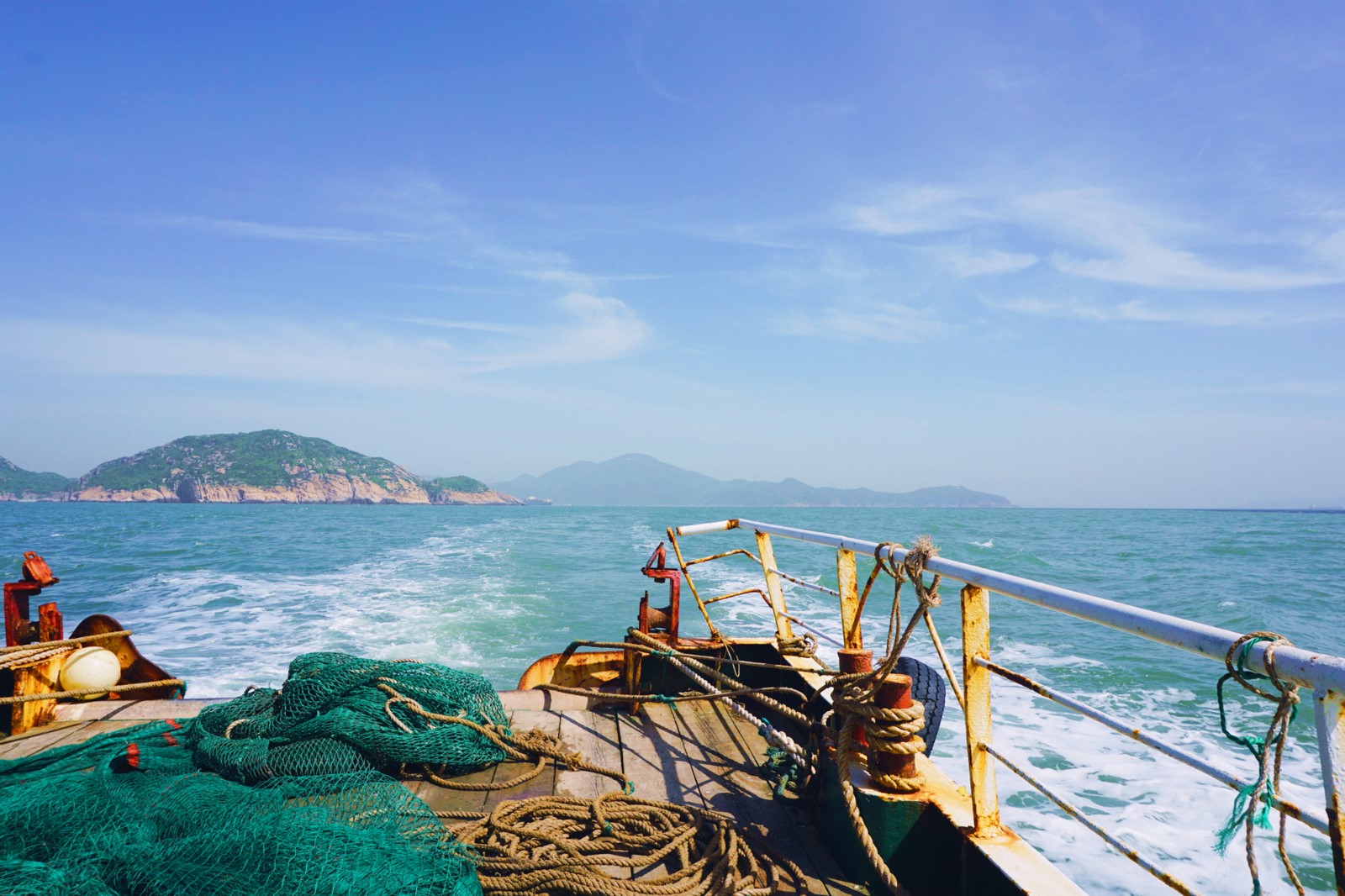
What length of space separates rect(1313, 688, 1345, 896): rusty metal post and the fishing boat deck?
1.62 metres

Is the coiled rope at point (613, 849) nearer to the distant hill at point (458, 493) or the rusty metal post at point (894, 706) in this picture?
the rusty metal post at point (894, 706)

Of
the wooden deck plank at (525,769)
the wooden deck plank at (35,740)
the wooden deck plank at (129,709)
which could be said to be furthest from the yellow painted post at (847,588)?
the wooden deck plank at (35,740)

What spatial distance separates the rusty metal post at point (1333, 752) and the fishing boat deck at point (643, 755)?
5.32ft

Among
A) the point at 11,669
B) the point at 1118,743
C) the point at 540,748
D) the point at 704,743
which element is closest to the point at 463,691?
the point at 540,748

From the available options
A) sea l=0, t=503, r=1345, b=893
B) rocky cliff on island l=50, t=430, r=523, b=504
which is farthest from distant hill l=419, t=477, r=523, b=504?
sea l=0, t=503, r=1345, b=893

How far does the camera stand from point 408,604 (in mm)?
15234

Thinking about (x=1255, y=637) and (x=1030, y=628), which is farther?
(x=1030, y=628)

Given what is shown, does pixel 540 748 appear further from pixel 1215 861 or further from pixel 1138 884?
pixel 1215 861

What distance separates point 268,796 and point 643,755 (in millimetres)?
1863

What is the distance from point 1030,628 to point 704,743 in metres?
11.5

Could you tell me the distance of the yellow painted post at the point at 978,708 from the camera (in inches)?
89.8

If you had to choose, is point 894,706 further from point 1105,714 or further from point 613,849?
point 613,849

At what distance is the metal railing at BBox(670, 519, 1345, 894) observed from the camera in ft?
4.24

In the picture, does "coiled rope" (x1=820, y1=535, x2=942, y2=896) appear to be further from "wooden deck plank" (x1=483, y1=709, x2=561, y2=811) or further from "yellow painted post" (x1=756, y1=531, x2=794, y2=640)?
"yellow painted post" (x1=756, y1=531, x2=794, y2=640)
